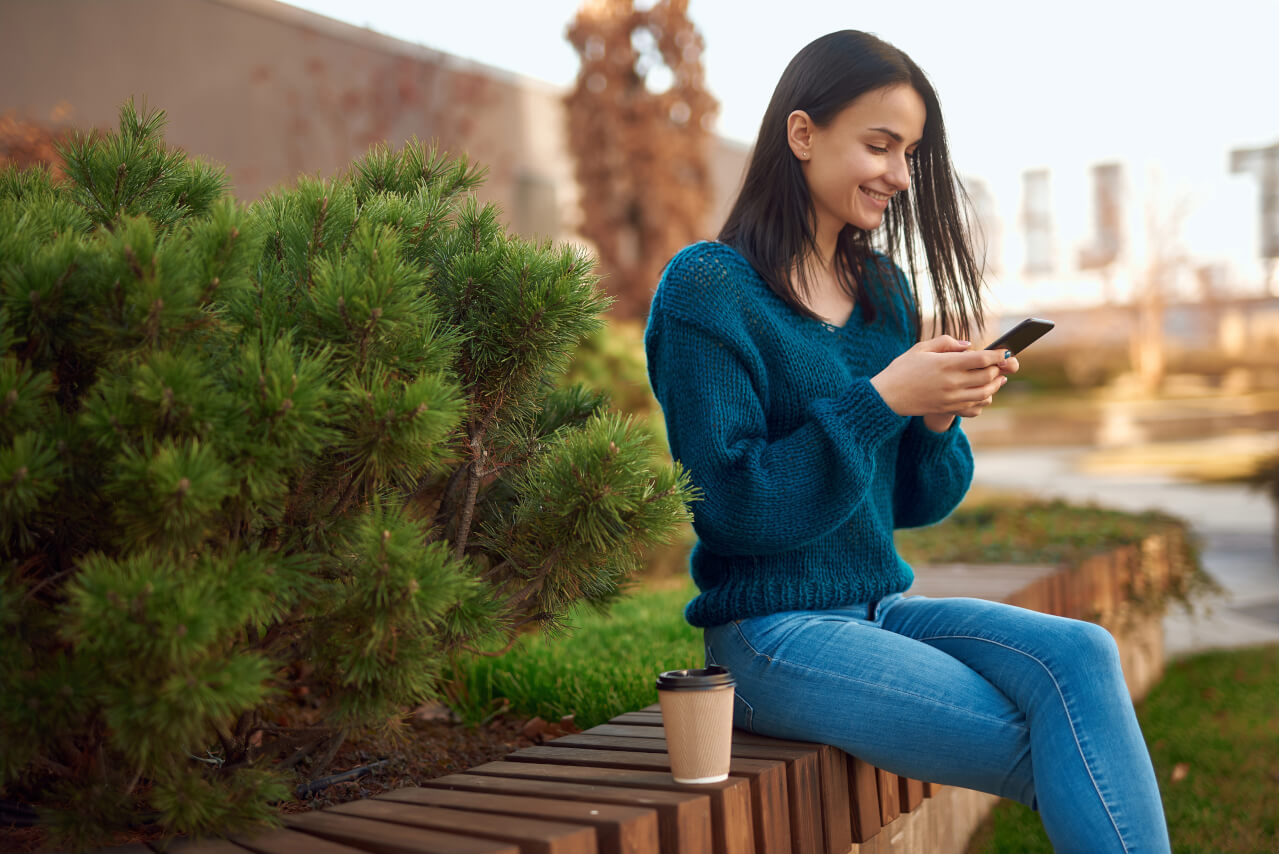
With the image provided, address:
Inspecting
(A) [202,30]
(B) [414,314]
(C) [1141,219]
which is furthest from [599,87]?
(C) [1141,219]

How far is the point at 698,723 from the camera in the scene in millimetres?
1403

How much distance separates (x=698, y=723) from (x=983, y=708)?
0.47 m

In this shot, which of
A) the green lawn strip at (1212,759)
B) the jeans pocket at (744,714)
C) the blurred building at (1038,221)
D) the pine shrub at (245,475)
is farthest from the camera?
the blurred building at (1038,221)

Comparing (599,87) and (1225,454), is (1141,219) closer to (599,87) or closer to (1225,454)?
(1225,454)

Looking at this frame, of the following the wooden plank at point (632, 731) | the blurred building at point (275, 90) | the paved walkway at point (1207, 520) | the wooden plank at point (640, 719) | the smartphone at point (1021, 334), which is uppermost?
the blurred building at point (275, 90)

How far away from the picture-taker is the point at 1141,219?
19.2 m

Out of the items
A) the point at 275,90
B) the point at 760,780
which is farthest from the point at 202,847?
A: the point at 275,90

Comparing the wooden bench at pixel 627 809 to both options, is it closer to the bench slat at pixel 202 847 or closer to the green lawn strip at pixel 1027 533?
the bench slat at pixel 202 847

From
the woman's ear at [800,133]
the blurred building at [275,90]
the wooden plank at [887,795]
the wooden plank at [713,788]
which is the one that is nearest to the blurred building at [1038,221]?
the blurred building at [275,90]

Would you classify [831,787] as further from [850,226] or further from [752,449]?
[850,226]

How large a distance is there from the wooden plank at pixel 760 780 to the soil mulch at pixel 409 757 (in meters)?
0.30

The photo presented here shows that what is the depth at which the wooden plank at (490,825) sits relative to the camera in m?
1.20

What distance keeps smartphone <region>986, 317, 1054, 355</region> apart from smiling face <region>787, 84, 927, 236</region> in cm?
35

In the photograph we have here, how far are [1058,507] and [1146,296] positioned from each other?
1605cm
